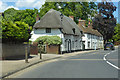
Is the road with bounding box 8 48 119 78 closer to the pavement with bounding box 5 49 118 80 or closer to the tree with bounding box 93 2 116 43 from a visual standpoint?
the pavement with bounding box 5 49 118 80

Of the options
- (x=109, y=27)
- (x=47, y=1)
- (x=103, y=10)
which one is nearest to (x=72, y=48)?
(x=47, y=1)

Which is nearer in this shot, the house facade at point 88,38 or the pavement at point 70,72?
the pavement at point 70,72

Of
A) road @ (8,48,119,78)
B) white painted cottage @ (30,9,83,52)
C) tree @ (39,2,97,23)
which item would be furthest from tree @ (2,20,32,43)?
tree @ (39,2,97,23)

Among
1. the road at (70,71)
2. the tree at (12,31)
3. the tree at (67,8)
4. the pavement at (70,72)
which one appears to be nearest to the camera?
the pavement at (70,72)

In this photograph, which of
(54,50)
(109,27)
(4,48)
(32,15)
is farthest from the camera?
(32,15)

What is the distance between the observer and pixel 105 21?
239 ft

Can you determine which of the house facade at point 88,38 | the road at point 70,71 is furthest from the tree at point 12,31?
the house facade at point 88,38

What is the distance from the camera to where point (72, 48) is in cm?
5056

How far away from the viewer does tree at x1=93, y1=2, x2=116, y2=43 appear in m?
72.4

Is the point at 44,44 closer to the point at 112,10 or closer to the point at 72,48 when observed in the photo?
the point at 72,48

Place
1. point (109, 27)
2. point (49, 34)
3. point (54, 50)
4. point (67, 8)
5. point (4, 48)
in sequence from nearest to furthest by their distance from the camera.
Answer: point (4, 48) < point (54, 50) < point (49, 34) < point (67, 8) < point (109, 27)

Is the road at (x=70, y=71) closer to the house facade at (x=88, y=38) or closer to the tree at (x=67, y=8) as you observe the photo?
the tree at (x=67, y=8)

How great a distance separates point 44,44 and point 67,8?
67.1ft

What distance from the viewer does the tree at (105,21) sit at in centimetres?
7244
